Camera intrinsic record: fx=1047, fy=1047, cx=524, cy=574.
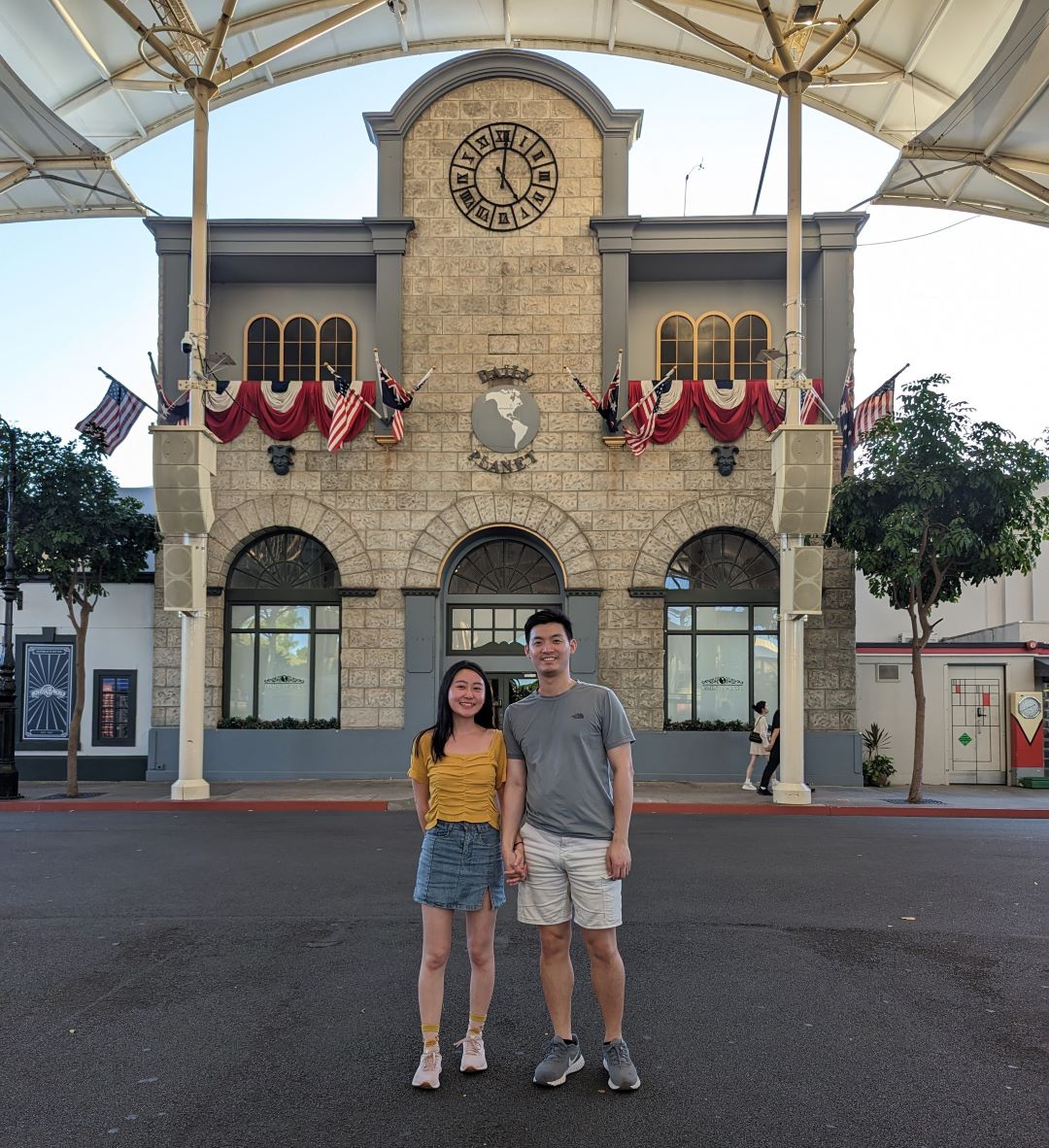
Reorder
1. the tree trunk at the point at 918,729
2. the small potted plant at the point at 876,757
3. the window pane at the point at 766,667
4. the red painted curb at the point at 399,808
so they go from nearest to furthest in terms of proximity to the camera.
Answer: the red painted curb at the point at 399,808 < the tree trunk at the point at 918,729 < the small potted plant at the point at 876,757 < the window pane at the point at 766,667

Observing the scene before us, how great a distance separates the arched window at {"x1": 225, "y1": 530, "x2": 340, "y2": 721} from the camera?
66.2 feet

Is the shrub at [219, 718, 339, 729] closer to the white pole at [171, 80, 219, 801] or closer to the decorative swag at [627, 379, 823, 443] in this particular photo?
the white pole at [171, 80, 219, 801]

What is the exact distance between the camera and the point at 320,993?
20.1 feet

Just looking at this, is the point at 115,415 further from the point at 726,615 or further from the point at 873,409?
the point at 873,409

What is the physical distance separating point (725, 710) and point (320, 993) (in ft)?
48.2

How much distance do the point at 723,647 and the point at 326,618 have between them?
7653 mm

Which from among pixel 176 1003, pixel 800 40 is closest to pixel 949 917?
pixel 176 1003

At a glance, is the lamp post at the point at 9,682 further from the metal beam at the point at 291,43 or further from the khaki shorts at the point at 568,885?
the khaki shorts at the point at 568,885

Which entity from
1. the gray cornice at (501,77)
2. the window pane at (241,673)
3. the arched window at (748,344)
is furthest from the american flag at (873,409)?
the window pane at (241,673)

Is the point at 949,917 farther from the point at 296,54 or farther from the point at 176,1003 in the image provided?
the point at 296,54

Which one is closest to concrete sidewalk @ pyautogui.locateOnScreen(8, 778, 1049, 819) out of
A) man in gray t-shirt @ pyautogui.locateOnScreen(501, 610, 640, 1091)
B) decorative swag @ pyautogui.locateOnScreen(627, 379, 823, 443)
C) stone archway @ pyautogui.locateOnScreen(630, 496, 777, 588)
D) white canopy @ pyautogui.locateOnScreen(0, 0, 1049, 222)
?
stone archway @ pyautogui.locateOnScreen(630, 496, 777, 588)

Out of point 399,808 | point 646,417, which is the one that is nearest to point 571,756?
point 399,808

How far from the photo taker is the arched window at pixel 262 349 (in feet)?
69.7

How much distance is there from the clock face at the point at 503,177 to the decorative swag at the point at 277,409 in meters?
4.15
